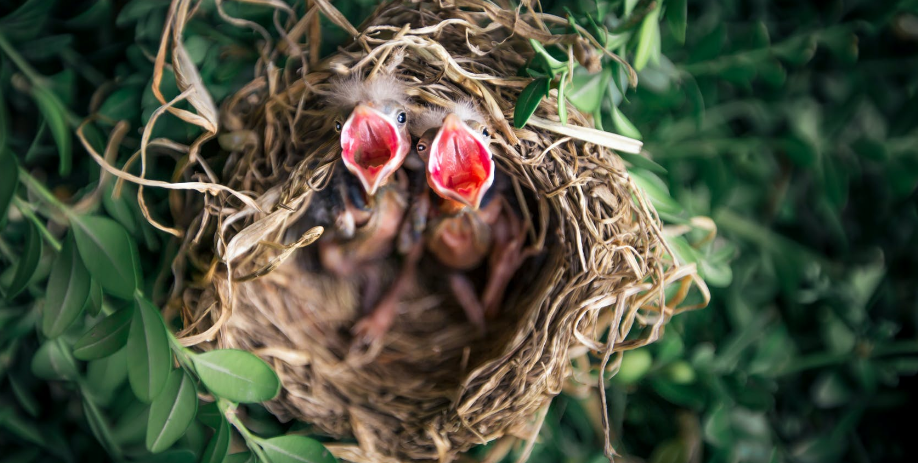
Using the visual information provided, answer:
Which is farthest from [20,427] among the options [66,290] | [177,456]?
[66,290]

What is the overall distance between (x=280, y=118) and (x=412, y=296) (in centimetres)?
49

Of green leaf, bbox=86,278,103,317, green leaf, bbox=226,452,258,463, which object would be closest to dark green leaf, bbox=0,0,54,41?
green leaf, bbox=86,278,103,317

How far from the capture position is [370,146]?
2.60 ft

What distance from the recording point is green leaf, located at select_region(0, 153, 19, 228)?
1.89 feet

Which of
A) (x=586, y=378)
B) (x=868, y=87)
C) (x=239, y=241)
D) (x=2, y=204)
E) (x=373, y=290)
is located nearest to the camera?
(x=2, y=204)

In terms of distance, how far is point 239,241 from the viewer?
0.70 m

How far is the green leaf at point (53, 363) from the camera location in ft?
2.49

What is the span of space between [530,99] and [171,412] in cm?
52

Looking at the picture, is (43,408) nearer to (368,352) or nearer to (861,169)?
(368,352)

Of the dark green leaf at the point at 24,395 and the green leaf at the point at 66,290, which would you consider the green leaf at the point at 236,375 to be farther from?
the dark green leaf at the point at 24,395

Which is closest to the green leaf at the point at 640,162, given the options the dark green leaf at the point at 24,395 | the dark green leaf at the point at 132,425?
the dark green leaf at the point at 132,425

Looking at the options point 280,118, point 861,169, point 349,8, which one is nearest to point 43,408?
point 280,118

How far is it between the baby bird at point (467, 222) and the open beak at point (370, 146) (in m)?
0.05

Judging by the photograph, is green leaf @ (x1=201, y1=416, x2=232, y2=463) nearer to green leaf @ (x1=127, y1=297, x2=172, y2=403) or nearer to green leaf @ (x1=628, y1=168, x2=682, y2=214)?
green leaf @ (x1=127, y1=297, x2=172, y2=403)
